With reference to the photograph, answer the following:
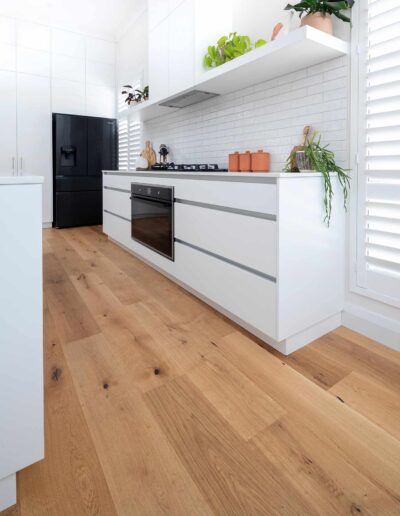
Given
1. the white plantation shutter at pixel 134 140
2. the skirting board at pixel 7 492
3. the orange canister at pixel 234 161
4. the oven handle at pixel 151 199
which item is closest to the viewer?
the skirting board at pixel 7 492

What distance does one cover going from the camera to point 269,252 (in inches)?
65.3

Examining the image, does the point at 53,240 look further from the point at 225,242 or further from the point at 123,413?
the point at 123,413

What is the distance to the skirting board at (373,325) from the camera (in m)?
1.79

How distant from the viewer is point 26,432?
35.5 inches

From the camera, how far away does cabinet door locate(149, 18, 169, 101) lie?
10.6ft

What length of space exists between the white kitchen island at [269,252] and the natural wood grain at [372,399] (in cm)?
33

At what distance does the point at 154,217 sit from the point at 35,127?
3222 mm

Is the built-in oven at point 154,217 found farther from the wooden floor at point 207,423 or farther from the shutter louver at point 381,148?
the shutter louver at point 381,148

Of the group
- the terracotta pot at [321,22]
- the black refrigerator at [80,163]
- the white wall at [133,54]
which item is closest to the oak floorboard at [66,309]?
the terracotta pot at [321,22]

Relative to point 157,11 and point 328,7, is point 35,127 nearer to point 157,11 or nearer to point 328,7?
point 157,11

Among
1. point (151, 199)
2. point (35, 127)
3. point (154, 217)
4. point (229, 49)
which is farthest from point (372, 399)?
point (35, 127)

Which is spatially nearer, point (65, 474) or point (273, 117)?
point (65, 474)

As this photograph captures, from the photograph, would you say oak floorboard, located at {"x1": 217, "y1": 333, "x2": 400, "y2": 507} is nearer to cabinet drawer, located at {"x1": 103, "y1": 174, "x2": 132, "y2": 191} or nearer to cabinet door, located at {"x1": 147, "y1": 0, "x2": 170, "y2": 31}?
cabinet drawer, located at {"x1": 103, "y1": 174, "x2": 132, "y2": 191}

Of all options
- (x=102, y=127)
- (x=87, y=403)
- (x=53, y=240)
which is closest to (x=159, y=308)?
(x=87, y=403)
